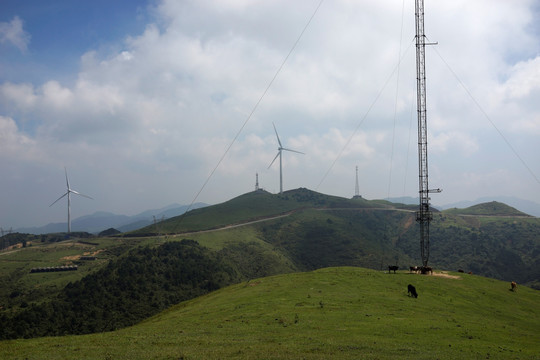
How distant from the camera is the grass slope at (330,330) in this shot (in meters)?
22.1

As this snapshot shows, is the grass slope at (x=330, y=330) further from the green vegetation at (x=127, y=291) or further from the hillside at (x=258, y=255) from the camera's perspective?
the hillside at (x=258, y=255)

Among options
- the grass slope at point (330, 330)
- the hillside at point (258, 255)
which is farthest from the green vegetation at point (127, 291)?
the grass slope at point (330, 330)

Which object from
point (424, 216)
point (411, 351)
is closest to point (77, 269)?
point (424, 216)

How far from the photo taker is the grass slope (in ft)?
72.4

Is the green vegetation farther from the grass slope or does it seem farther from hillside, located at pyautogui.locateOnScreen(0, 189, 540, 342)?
the grass slope

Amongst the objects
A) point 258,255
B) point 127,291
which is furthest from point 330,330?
point 258,255

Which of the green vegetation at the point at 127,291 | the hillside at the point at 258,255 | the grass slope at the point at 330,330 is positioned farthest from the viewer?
the hillside at the point at 258,255

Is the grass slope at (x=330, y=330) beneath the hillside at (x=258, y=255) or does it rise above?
above

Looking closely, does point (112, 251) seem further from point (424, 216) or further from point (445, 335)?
point (445, 335)

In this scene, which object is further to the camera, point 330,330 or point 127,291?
point 127,291

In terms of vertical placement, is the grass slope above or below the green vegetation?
above

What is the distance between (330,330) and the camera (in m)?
27.0

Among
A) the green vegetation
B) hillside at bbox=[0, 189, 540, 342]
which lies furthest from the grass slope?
hillside at bbox=[0, 189, 540, 342]

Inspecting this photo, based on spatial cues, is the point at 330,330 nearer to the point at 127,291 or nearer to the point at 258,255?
the point at 127,291
